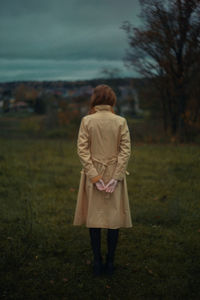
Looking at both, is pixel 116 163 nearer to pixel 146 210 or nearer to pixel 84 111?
pixel 146 210

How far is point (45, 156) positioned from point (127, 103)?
1129 cm

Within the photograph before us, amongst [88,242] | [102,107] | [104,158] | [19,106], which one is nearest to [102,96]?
[102,107]

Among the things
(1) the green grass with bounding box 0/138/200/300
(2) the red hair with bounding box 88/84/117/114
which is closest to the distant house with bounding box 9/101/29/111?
(1) the green grass with bounding box 0/138/200/300

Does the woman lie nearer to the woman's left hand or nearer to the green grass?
the woman's left hand

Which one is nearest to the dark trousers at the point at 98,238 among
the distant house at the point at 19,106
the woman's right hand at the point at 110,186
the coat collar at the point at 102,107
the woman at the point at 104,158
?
the woman at the point at 104,158

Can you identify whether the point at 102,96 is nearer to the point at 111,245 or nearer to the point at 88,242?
the point at 111,245

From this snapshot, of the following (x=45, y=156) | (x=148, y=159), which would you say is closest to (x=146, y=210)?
(x=148, y=159)

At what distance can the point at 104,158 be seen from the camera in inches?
143

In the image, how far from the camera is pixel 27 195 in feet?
24.0

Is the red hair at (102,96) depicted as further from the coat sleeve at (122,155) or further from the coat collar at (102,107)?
the coat sleeve at (122,155)

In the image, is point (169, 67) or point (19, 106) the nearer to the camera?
point (169, 67)

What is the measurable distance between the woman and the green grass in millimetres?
770

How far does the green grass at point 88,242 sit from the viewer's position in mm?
3678

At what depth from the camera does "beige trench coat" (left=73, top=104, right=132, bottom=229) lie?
11.8 feet
